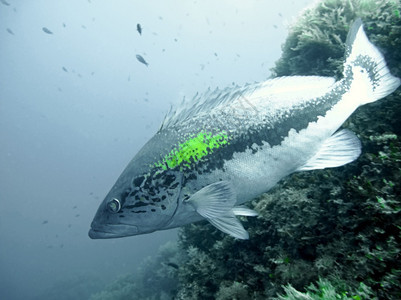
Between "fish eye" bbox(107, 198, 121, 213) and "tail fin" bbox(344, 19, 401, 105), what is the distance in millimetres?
2528

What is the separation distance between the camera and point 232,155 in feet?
6.75

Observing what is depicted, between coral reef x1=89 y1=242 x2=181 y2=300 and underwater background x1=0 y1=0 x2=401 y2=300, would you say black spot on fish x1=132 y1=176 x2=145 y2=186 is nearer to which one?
underwater background x1=0 y1=0 x2=401 y2=300

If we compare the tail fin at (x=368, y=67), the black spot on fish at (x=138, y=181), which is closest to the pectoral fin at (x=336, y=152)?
the tail fin at (x=368, y=67)

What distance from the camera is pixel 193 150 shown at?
207 cm

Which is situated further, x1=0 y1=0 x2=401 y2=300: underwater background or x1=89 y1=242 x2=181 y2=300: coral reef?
x1=89 y1=242 x2=181 y2=300: coral reef

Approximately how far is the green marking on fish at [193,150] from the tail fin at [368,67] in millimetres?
1521

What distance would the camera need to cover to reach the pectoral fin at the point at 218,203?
1.90 metres

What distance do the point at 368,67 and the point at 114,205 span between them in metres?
2.84

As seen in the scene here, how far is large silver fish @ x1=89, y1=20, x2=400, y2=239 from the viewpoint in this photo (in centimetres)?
201

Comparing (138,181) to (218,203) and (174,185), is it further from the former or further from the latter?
(218,203)

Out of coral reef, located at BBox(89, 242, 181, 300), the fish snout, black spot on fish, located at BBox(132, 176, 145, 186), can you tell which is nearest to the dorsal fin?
black spot on fish, located at BBox(132, 176, 145, 186)

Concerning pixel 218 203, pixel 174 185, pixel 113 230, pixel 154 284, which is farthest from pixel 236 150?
pixel 154 284

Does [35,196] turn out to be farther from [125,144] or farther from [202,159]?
[202,159]

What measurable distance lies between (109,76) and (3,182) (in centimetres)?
8123
